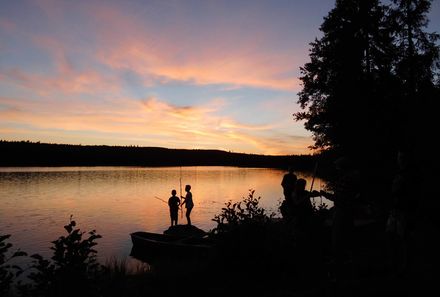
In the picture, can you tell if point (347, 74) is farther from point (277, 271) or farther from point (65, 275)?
point (65, 275)

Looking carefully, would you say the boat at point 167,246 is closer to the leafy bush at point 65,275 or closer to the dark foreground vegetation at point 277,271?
the dark foreground vegetation at point 277,271

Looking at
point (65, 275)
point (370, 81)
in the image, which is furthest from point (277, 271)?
point (370, 81)

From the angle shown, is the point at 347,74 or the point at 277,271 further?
the point at 347,74

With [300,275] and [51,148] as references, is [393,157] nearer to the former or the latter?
[300,275]

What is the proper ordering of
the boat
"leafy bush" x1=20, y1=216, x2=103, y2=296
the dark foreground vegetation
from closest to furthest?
"leafy bush" x1=20, y1=216, x2=103, y2=296, the dark foreground vegetation, the boat

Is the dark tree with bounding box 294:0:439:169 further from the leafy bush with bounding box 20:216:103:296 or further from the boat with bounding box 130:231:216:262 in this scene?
the leafy bush with bounding box 20:216:103:296

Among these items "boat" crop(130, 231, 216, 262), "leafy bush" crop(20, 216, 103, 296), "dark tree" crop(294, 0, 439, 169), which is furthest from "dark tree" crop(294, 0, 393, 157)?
"leafy bush" crop(20, 216, 103, 296)

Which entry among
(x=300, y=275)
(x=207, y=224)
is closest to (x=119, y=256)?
(x=207, y=224)

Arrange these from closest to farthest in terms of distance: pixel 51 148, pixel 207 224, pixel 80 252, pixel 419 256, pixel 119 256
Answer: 1. pixel 80 252
2. pixel 419 256
3. pixel 119 256
4. pixel 207 224
5. pixel 51 148

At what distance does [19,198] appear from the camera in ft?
175

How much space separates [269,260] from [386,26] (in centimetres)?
2269

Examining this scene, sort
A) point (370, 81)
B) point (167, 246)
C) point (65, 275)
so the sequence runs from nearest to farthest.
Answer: point (65, 275) → point (167, 246) → point (370, 81)

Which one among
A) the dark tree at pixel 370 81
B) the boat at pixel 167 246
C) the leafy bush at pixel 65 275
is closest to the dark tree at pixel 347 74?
the dark tree at pixel 370 81

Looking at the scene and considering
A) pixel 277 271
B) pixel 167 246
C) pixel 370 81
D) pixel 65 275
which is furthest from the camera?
pixel 370 81
